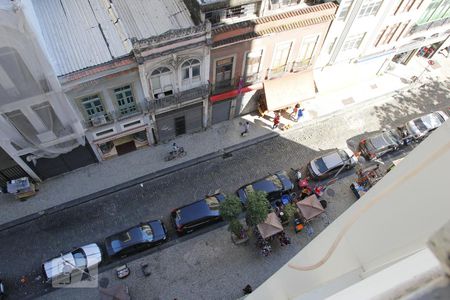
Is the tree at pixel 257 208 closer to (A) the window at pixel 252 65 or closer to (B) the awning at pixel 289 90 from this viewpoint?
(B) the awning at pixel 289 90

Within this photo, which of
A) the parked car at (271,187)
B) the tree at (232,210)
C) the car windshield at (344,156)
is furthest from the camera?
the car windshield at (344,156)

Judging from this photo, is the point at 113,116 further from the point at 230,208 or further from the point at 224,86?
the point at 230,208

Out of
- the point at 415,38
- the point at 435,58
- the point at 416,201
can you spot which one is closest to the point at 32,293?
the point at 416,201

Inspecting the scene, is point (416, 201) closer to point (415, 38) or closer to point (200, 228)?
point (200, 228)

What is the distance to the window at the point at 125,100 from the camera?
82.4ft

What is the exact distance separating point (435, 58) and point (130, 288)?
37576 mm

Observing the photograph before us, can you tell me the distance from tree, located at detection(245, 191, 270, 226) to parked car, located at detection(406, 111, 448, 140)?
16.3 meters

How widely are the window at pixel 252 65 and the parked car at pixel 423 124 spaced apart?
14.9m

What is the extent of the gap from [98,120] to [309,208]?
1672cm

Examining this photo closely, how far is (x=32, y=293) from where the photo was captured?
981 inches

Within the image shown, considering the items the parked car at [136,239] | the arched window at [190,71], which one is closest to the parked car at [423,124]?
the arched window at [190,71]

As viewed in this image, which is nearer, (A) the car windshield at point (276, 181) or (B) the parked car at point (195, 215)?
(B) the parked car at point (195, 215)

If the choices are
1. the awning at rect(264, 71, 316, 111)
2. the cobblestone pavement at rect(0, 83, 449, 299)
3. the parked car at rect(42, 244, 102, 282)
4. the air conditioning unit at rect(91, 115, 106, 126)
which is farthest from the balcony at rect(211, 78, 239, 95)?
the parked car at rect(42, 244, 102, 282)

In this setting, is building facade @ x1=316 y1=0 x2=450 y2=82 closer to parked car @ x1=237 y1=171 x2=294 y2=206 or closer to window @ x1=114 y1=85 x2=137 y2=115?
parked car @ x1=237 y1=171 x2=294 y2=206
